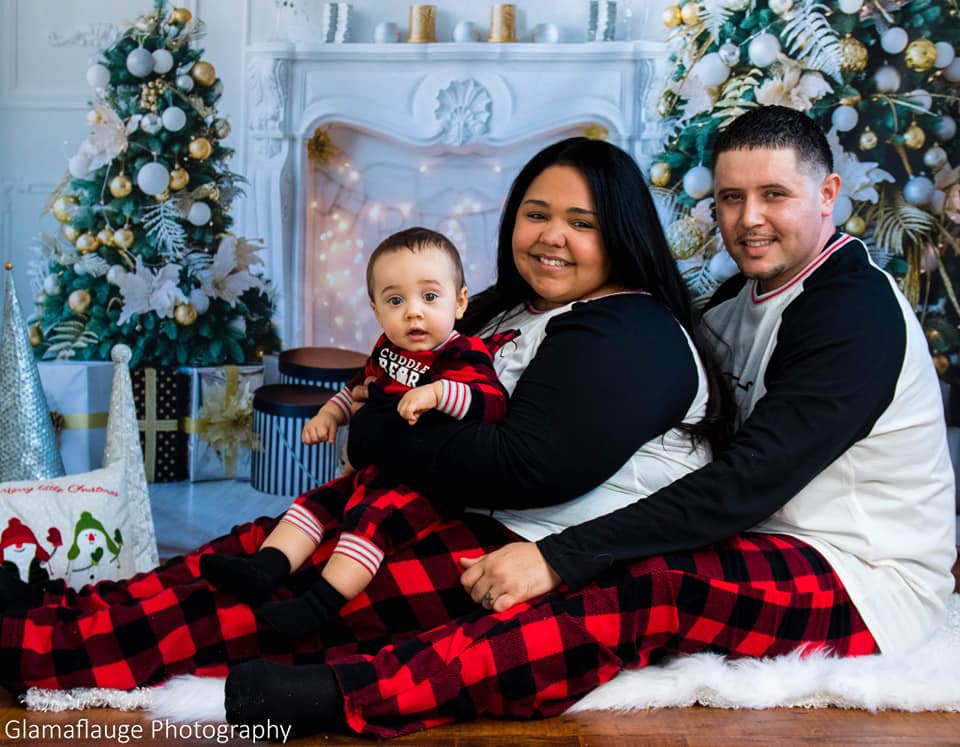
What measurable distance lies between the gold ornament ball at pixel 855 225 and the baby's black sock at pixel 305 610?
7.03 feet

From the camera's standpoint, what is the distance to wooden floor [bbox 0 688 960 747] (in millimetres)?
1542

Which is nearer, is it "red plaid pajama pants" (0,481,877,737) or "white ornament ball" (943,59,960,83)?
"red plaid pajama pants" (0,481,877,737)

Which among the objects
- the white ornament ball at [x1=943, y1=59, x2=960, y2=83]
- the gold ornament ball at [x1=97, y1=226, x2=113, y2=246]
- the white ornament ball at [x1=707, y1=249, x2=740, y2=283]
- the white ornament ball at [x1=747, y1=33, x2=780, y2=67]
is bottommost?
the white ornament ball at [x1=707, y1=249, x2=740, y2=283]

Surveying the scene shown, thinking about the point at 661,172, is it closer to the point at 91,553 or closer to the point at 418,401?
the point at 418,401

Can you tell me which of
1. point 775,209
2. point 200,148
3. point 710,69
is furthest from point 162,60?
point 775,209

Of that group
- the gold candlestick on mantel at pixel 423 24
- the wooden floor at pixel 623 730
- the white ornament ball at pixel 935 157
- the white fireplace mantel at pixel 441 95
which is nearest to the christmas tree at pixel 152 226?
the white fireplace mantel at pixel 441 95

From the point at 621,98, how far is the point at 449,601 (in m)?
1.85

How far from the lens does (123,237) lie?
3.14 metres

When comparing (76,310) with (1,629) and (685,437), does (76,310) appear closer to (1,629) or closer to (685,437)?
(1,629)

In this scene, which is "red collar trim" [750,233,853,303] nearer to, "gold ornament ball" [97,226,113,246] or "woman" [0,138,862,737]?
"woman" [0,138,862,737]

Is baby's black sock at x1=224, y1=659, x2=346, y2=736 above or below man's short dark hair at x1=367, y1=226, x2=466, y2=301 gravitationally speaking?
below

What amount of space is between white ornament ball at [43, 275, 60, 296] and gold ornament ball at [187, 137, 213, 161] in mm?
575

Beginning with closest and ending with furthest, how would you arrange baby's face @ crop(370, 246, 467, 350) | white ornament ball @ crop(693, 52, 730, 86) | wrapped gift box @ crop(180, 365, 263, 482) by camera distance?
baby's face @ crop(370, 246, 467, 350) → white ornament ball @ crop(693, 52, 730, 86) → wrapped gift box @ crop(180, 365, 263, 482)

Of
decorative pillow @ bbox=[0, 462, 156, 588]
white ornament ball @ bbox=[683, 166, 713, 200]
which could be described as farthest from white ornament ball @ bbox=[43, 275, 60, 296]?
white ornament ball @ bbox=[683, 166, 713, 200]
